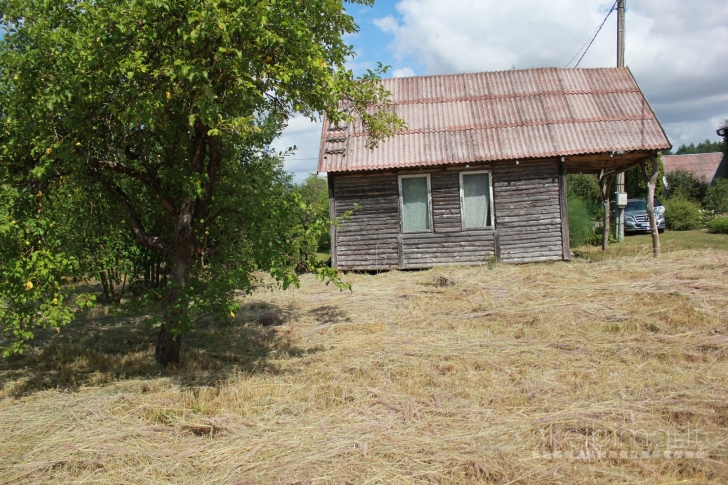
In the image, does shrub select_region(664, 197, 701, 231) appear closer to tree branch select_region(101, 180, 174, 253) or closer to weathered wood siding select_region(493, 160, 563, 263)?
weathered wood siding select_region(493, 160, 563, 263)

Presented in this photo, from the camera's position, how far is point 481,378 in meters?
5.69

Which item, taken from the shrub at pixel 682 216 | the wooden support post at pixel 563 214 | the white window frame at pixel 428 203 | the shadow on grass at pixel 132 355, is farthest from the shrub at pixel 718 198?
the shadow on grass at pixel 132 355

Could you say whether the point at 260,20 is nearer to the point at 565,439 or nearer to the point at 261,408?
the point at 261,408

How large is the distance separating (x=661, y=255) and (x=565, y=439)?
Result: 963 centimetres

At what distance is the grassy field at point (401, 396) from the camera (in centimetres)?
399

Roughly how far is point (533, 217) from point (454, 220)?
1.92m

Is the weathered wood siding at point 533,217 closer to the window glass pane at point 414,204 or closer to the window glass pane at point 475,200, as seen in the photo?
the window glass pane at point 475,200

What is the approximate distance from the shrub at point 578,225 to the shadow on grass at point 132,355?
11.3 meters

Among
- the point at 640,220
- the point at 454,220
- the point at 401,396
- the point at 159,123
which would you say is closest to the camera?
the point at 401,396

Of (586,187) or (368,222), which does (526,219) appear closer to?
(368,222)

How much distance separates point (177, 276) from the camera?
614cm

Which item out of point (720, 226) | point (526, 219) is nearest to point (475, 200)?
point (526, 219)

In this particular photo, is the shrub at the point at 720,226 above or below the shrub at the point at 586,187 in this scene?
below

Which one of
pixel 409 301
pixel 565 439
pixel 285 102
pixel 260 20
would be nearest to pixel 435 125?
pixel 409 301
